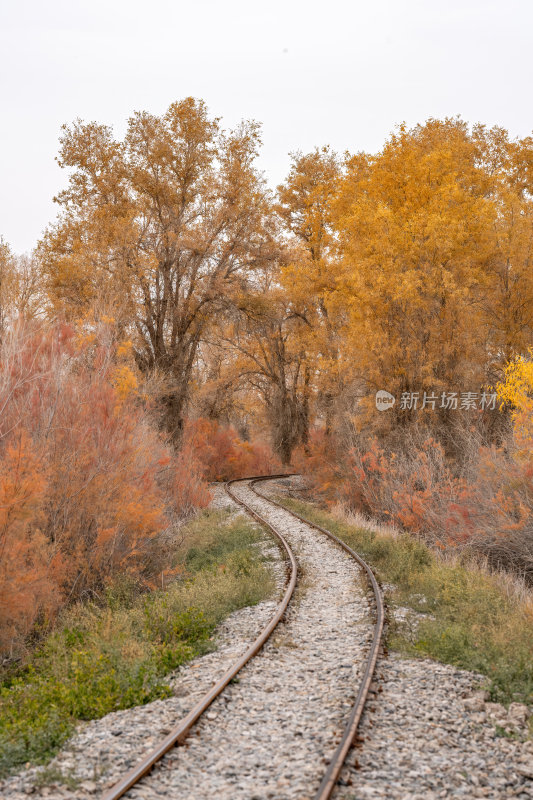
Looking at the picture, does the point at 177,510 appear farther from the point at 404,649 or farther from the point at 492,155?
the point at 492,155

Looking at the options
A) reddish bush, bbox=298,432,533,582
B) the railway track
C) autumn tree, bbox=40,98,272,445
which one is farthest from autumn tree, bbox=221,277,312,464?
the railway track

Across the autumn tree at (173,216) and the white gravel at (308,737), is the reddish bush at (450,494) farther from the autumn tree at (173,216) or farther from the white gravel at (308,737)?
the autumn tree at (173,216)

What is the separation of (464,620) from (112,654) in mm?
4586

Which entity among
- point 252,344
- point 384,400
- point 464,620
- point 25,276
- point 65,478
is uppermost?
point 25,276

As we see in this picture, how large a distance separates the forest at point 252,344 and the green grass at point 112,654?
0.71m

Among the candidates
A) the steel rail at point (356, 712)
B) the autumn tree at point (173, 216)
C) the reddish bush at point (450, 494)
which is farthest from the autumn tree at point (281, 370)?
the steel rail at point (356, 712)

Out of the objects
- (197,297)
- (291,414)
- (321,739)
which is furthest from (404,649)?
(291,414)

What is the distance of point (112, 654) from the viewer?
7.52 metres

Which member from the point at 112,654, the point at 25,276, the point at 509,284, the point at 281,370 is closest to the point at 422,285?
the point at 509,284

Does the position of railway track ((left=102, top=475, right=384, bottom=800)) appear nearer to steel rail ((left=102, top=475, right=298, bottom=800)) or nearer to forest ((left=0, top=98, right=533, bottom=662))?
steel rail ((left=102, top=475, right=298, bottom=800))

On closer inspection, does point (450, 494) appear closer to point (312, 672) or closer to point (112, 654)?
point (312, 672)

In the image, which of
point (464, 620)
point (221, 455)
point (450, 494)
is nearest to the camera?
point (464, 620)

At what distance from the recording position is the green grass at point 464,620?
22.4ft

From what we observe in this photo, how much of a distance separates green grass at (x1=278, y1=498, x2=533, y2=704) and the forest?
194 centimetres
